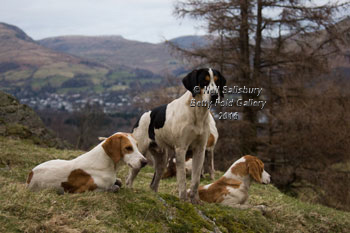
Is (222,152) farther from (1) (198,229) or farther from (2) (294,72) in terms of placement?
(1) (198,229)

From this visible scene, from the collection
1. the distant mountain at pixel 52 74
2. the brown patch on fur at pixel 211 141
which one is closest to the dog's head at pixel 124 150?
the brown patch on fur at pixel 211 141

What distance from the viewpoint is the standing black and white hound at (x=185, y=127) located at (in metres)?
6.63

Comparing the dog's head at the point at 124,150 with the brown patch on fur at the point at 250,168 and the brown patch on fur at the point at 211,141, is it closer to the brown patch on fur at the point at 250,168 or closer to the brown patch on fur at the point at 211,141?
the brown patch on fur at the point at 250,168

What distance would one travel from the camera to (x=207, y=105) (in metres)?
6.61

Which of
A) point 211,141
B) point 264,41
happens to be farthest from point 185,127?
point 264,41

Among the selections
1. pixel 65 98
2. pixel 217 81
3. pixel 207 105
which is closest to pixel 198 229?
pixel 207 105

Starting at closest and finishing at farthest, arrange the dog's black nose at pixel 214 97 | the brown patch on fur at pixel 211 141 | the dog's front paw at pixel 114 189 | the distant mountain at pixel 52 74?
the dog's front paw at pixel 114 189, the dog's black nose at pixel 214 97, the brown patch on fur at pixel 211 141, the distant mountain at pixel 52 74

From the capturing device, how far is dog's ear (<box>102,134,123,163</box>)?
239 inches

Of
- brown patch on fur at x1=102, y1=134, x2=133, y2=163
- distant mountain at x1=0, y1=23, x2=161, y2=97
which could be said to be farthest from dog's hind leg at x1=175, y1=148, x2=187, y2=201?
distant mountain at x1=0, y1=23, x2=161, y2=97

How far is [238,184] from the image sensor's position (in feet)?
27.1

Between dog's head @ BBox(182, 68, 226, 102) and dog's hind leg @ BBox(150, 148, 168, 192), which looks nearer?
dog's head @ BBox(182, 68, 226, 102)

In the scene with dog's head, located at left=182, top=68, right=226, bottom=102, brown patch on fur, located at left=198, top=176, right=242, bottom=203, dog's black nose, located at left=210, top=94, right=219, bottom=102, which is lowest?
brown patch on fur, located at left=198, top=176, right=242, bottom=203

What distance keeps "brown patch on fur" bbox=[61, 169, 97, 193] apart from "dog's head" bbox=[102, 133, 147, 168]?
481 mm

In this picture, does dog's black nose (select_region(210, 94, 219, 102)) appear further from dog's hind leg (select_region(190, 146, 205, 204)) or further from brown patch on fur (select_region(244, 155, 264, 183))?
brown patch on fur (select_region(244, 155, 264, 183))
